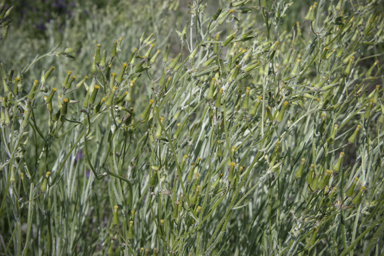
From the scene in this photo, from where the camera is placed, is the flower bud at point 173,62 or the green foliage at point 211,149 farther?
the flower bud at point 173,62

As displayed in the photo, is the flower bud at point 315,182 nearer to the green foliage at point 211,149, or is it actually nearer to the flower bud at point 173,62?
the green foliage at point 211,149

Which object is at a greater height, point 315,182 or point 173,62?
point 173,62

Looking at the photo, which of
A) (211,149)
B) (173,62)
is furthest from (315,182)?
(173,62)

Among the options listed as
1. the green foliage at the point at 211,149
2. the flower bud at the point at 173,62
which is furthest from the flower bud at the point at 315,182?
the flower bud at the point at 173,62

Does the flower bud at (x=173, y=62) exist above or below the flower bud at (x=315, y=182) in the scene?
above

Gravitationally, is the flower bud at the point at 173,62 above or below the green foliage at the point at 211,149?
above

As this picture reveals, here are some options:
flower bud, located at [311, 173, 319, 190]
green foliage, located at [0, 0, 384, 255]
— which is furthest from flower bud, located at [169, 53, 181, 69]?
flower bud, located at [311, 173, 319, 190]

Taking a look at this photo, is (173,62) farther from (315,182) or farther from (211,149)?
(315,182)

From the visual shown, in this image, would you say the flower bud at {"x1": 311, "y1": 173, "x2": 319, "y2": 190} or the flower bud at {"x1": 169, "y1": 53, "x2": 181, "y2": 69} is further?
the flower bud at {"x1": 169, "y1": 53, "x2": 181, "y2": 69}

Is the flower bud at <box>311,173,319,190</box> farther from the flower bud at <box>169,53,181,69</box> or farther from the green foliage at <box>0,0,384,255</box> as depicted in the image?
the flower bud at <box>169,53,181,69</box>

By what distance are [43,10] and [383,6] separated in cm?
513

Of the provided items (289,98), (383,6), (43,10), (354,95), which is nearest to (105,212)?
(289,98)

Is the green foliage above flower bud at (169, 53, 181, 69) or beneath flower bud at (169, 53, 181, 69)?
beneath

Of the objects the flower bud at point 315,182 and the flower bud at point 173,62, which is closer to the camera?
the flower bud at point 315,182
